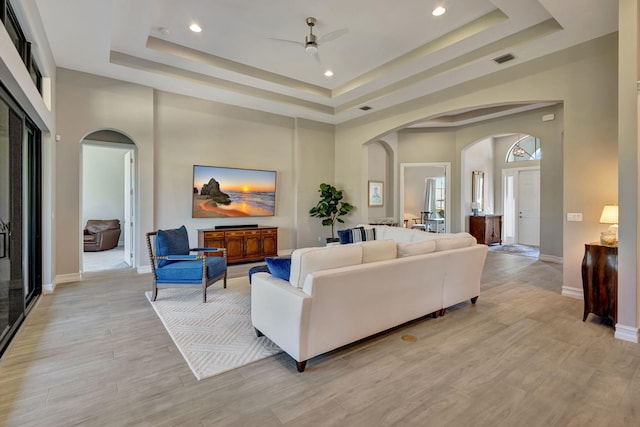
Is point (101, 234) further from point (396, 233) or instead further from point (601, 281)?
point (601, 281)

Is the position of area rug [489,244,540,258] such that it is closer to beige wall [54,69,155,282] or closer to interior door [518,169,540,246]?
interior door [518,169,540,246]

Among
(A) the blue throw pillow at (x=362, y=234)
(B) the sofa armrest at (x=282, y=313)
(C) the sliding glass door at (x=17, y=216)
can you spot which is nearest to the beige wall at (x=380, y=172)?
(A) the blue throw pillow at (x=362, y=234)

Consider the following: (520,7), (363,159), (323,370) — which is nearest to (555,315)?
(323,370)

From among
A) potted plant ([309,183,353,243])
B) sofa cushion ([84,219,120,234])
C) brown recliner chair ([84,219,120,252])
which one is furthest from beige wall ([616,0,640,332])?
sofa cushion ([84,219,120,234])

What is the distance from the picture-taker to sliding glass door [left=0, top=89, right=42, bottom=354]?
279 cm

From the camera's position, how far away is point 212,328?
10.4ft

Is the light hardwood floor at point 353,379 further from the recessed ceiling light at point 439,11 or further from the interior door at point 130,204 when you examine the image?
the recessed ceiling light at point 439,11

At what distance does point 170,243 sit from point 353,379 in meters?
3.08

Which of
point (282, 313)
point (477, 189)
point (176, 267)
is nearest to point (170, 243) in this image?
point (176, 267)

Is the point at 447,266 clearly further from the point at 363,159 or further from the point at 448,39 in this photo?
the point at 363,159

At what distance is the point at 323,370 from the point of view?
2404mm

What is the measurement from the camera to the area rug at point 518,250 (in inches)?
298

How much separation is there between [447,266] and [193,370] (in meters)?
2.71

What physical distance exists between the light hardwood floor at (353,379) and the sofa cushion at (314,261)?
728 mm
